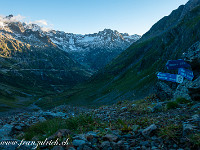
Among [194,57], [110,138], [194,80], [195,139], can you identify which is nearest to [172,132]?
[195,139]

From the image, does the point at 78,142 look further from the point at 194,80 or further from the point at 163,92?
the point at 163,92

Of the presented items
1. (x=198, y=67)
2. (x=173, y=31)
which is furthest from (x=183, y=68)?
(x=173, y=31)

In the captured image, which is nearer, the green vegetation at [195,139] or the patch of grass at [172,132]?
the green vegetation at [195,139]

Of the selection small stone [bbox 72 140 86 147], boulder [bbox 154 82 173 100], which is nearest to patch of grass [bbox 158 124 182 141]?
small stone [bbox 72 140 86 147]

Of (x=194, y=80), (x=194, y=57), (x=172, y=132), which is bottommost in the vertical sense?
(x=172, y=132)

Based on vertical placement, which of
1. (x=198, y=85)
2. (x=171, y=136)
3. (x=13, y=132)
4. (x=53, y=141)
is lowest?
(x=13, y=132)

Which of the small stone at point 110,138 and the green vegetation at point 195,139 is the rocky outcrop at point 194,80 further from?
the small stone at point 110,138

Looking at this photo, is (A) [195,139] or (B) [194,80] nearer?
(A) [195,139]

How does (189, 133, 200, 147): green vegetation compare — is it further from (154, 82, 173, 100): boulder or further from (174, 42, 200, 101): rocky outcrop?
(154, 82, 173, 100): boulder

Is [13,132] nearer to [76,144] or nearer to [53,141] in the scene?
[53,141]

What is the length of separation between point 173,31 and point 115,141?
8214 centimetres

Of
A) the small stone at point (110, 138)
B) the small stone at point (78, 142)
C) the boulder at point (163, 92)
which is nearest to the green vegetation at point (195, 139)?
the small stone at point (110, 138)

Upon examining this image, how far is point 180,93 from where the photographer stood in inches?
488

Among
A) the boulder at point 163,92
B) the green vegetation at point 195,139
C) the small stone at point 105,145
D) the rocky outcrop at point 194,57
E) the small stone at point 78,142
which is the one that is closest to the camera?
the green vegetation at point 195,139
